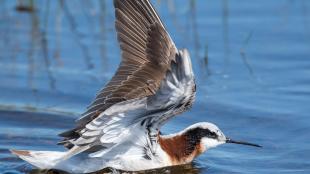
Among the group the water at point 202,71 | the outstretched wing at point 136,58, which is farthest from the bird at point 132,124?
the water at point 202,71

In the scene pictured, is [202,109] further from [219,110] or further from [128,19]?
[128,19]

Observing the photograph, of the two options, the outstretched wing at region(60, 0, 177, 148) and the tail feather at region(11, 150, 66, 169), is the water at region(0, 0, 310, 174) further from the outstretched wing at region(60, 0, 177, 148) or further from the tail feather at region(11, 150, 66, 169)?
the outstretched wing at region(60, 0, 177, 148)

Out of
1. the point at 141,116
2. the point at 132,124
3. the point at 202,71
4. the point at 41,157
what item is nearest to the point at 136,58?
the point at 132,124

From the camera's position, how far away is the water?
1155 cm

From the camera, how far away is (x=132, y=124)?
949cm

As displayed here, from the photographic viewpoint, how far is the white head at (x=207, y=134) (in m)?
10.7

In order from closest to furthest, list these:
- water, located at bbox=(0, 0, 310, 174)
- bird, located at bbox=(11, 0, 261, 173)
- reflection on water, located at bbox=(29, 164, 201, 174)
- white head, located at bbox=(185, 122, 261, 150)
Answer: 1. bird, located at bbox=(11, 0, 261, 173)
2. reflection on water, located at bbox=(29, 164, 201, 174)
3. white head, located at bbox=(185, 122, 261, 150)
4. water, located at bbox=(0, 0, 310, 174)

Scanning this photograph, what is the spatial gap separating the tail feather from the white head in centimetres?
158

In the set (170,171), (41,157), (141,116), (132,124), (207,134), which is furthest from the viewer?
(207,134)

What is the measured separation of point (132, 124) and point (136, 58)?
100cm

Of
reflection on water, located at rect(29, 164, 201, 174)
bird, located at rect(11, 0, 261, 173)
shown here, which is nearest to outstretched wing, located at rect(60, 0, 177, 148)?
bird, located at rect(11, 0, 261, 173)

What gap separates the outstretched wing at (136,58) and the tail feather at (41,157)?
0.70 feet

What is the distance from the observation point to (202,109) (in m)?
→ 12.6

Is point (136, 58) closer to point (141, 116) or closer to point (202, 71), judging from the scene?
point (141, 116)
